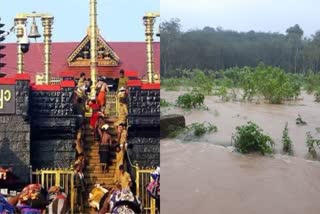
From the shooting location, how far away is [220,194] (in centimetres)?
269

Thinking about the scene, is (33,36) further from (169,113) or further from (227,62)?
(227,62)

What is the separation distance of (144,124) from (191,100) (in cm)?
38

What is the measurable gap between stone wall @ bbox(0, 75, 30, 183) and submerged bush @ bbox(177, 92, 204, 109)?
0.73 metres

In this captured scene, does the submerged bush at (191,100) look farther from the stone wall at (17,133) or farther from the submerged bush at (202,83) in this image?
the stone wall at (17,133)

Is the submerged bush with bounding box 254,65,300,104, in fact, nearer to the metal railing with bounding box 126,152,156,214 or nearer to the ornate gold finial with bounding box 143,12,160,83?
the ornate gold finial with bounding box 143,12,160,83

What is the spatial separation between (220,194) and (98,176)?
725 millimetres

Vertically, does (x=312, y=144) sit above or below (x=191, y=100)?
below

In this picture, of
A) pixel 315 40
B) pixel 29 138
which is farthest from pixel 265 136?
pixel 29 138

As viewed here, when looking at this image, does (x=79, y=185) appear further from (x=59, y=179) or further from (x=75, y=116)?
(x=75, y=116)

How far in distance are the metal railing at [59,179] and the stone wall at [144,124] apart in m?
0.28

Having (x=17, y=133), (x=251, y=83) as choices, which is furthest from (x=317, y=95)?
(x=17, y=133)

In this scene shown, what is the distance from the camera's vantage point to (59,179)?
7.47ft

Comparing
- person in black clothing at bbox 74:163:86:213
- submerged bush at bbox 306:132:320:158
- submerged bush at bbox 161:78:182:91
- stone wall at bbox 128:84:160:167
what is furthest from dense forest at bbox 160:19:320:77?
person in black clothing at bbox 74:163:86:213

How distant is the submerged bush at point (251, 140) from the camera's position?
2.71 meters
